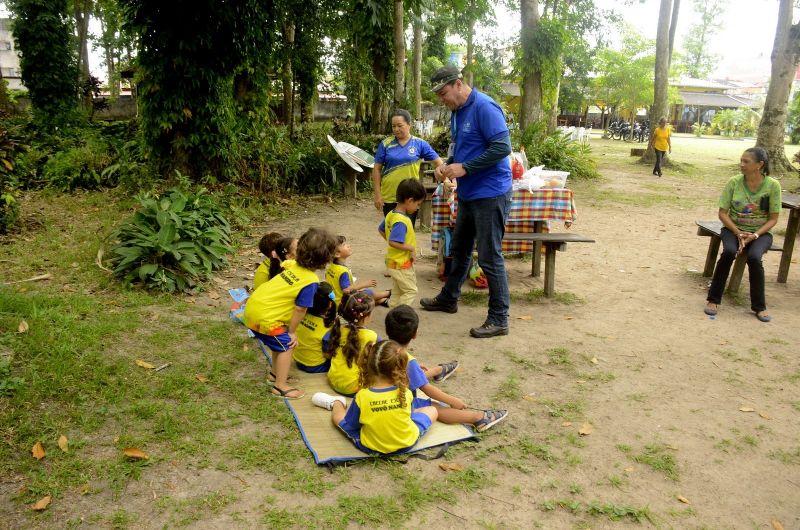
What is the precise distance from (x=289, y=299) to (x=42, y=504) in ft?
5.30

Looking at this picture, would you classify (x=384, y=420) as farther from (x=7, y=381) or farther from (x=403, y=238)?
(x=7, y=381)

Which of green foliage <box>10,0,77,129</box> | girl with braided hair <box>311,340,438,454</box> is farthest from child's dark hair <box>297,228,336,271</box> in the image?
green foliage <box>10,0,77,129</box>

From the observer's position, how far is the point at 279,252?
426 centimetres

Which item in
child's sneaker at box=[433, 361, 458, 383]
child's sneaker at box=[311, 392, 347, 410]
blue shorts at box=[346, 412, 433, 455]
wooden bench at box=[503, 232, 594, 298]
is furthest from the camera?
wooden bench at box=[503, 232, 594, 298]

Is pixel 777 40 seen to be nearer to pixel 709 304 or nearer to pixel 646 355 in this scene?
pixel 709 304

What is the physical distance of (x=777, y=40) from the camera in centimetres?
1481

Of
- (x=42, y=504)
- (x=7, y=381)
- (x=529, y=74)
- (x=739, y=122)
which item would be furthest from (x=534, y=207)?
(x=739, y=122)

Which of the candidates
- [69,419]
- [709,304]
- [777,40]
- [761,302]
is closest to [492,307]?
[709,304]

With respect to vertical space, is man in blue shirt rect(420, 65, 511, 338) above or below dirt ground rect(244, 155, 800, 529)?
above

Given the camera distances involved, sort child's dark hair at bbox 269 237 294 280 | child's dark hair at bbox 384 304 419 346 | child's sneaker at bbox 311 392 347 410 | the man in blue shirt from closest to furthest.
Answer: child's dark hair at bbox 384 304 419 346 → child's sneaker at bbox 311 392 347 410 → child's dark hair at bbox 269 237 294 280 → the man in blue shirt

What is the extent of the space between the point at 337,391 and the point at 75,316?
7.69ft

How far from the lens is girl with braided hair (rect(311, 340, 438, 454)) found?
3.04 meters

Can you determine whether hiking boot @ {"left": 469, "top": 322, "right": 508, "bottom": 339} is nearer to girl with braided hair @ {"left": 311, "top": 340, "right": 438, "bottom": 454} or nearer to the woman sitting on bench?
girl with braided hair @ {"left": 311, "top": 340, "right": 438, "bottom": 454}

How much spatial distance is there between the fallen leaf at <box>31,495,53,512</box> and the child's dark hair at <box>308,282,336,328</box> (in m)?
1.75
